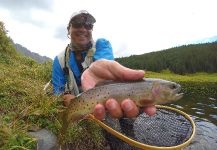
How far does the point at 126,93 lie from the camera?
4.62m

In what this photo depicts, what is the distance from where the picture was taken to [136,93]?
453 centimetres

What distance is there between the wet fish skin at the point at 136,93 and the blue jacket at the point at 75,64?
344cm

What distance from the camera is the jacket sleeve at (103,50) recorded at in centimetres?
830

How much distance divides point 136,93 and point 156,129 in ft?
11.5

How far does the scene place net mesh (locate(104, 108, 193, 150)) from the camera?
23.4 feet

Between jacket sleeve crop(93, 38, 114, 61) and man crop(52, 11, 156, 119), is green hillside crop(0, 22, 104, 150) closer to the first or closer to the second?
man crop(52, 11, 156, 119)

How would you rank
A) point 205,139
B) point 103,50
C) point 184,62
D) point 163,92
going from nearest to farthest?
point 163,92 < point 103,50 < point 205,139 < point 184,62

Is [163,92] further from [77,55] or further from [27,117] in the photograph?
[77,55]

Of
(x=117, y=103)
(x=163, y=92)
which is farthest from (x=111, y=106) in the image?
(x=163, y=92)

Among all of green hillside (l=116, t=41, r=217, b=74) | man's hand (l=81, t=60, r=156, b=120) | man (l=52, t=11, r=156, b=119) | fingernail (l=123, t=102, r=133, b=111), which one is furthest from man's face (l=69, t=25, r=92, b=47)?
green hillside (l=116, t=41, r=217, b=74)

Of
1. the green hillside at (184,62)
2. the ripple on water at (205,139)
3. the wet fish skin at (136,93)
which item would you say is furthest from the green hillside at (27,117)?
the green hillside at (184,62)

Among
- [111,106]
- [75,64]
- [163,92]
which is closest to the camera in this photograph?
[163,92]

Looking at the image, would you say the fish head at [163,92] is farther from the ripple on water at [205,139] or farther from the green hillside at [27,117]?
the ripple on water at [205,139]

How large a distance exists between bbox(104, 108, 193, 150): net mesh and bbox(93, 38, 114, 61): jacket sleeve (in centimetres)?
162
